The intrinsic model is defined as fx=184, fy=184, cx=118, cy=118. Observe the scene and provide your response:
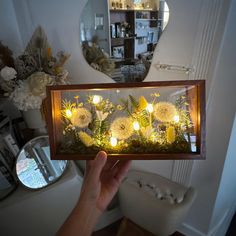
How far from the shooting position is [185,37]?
82 centimetres

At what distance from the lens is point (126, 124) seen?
2.19ft

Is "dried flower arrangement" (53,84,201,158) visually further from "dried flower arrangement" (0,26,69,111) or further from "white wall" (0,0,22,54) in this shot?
"white wall" (0,0,22,54)

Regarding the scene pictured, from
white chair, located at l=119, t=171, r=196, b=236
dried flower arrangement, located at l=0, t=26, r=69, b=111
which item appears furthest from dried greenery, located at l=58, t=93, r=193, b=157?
white chair, located at l=119, t=171, r=196, b=236

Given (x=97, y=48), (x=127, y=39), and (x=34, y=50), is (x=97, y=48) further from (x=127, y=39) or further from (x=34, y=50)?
(x=34, y=50)

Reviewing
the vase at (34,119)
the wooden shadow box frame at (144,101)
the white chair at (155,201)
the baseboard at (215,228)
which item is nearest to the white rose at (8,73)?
the vase at (34,119)

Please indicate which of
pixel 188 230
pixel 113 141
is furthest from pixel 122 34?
pixel 188 230

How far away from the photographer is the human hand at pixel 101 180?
612 millimetres

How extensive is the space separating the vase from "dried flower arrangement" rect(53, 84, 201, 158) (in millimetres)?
381

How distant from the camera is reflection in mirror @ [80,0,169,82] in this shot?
863 millimetres

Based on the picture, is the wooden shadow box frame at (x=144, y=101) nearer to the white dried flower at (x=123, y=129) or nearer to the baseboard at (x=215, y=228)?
the white dried flower at (x=123, y=129)

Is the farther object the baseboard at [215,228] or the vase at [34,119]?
the baseboard at [215,228]

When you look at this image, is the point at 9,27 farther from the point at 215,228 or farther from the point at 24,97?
the point at 215,228

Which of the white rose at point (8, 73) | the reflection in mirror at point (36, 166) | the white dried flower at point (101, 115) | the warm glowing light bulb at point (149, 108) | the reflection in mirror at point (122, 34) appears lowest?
the reflection in mirror at point (36, 166)

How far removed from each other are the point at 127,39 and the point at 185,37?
0.96ft
